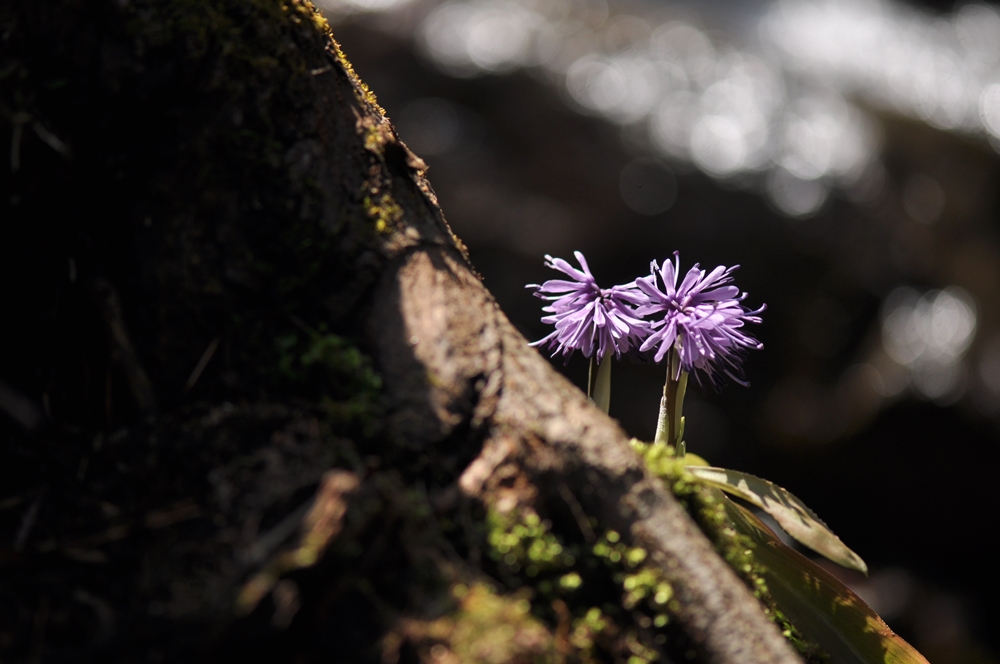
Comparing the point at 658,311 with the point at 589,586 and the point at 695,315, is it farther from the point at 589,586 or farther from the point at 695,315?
the point at 589,586

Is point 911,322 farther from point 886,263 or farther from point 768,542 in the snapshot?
point 768,542

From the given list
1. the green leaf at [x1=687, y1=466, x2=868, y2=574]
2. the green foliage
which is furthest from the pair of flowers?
the green foliage

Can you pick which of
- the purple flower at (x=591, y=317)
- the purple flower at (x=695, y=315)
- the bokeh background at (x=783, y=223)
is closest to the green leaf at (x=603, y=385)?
the purple flower at (x=591, y=317)

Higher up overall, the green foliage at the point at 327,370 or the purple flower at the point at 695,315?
the purple flower at the point at 695,315

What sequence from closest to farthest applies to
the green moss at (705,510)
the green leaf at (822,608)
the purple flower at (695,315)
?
the green moss at (705,510), the green leaf at (822,608), the purple flower at (695,315)

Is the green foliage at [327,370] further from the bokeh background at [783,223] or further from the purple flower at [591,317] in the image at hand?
the bokeh background at [783,223]

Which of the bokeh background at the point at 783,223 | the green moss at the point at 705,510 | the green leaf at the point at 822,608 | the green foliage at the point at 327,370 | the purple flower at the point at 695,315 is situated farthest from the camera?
the bokeh background at the point at 783,223

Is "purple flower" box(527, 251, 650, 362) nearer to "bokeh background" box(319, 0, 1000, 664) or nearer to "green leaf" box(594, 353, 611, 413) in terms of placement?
"green leaf" box(594, 353, 611, 413)
